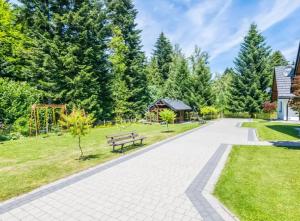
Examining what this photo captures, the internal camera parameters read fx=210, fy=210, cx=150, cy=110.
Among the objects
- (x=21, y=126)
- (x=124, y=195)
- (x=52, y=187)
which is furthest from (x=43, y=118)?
(x=124, y=195)

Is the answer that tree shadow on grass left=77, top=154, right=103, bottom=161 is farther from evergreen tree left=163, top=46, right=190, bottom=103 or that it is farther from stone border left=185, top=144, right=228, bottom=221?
Result: evergreen tree left=163, top=46, right=190, bottom=103

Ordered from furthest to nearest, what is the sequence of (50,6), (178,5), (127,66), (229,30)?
(127,66), (50,6), (229,30), (178,5)

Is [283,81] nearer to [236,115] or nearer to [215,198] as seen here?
[236,115]

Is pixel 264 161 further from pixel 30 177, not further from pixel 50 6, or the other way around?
pixel 50 6

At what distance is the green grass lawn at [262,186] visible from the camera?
485cm

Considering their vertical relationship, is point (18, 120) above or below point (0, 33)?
below

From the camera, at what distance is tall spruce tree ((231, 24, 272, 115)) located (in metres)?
41.0

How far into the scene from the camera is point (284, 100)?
3006cm

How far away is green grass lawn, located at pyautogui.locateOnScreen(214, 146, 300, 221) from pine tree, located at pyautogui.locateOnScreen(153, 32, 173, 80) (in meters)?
49.7

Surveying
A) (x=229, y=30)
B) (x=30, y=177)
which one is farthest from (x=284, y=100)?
(x=30, y=177)

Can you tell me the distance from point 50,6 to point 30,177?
25.8 m

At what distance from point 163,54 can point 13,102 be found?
4580 cm

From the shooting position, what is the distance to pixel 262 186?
6.37 m

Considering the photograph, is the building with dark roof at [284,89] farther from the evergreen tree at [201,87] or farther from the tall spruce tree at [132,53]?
the tall spruce tree at [132,53]
